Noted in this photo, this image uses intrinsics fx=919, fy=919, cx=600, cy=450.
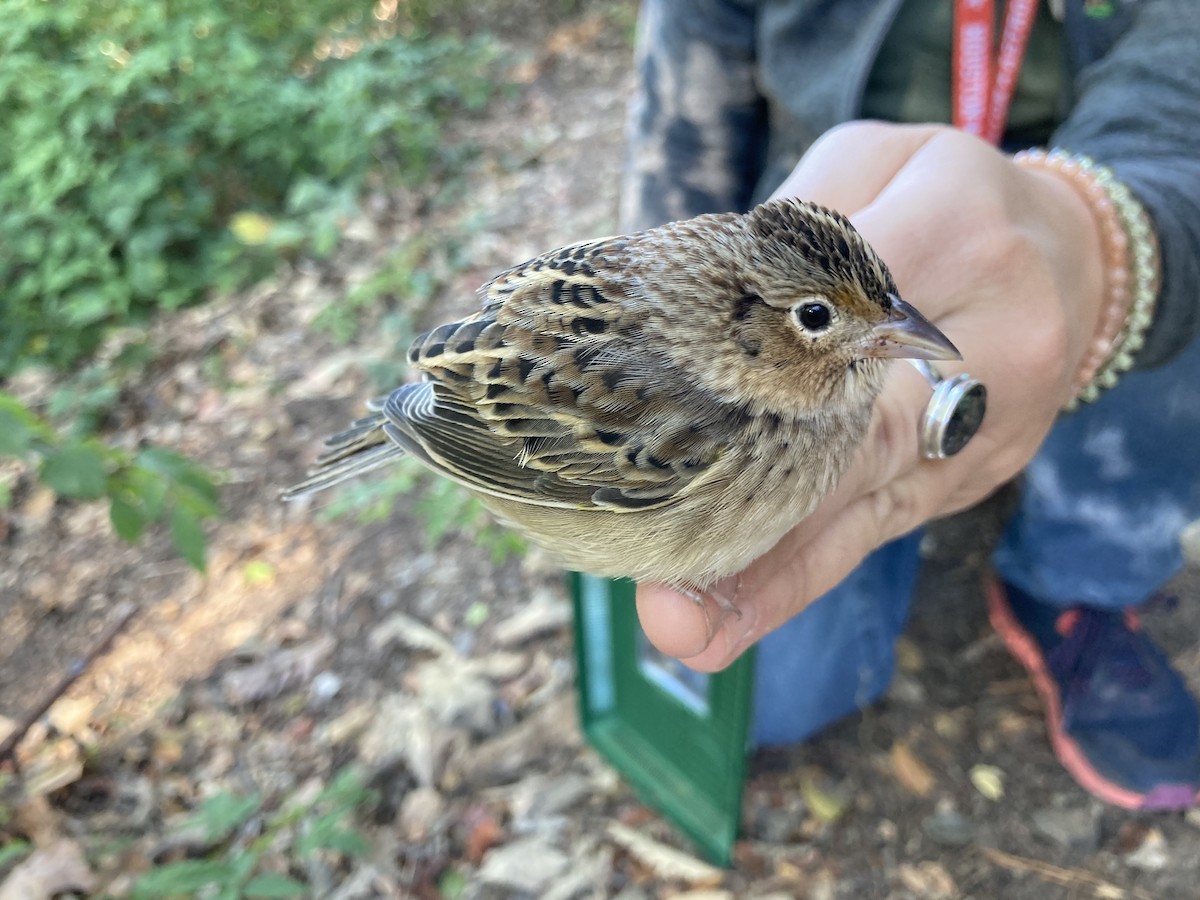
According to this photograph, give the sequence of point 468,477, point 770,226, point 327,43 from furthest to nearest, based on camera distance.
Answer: point 327,43 < point 468,477 < point 770,226

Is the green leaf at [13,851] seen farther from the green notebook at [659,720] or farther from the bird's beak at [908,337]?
the bird's beak at [908,337]

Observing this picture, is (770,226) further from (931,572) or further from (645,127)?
(931,572)

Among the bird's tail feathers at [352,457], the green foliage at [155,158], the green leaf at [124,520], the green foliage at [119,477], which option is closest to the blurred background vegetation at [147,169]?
the green foliage at [155,158]

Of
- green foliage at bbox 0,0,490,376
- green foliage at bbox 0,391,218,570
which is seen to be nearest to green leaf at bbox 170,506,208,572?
green foliage at bbox 0,391,218,570

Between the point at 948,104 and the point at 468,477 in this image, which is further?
the point at 948,104

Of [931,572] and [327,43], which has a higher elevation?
[327,43]

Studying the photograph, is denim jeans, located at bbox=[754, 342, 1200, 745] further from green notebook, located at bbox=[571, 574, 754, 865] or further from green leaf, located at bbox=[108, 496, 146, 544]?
green leaf, located at bbox=[108, 496, 146, 544]

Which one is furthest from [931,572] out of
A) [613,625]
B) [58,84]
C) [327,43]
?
[327,43]
